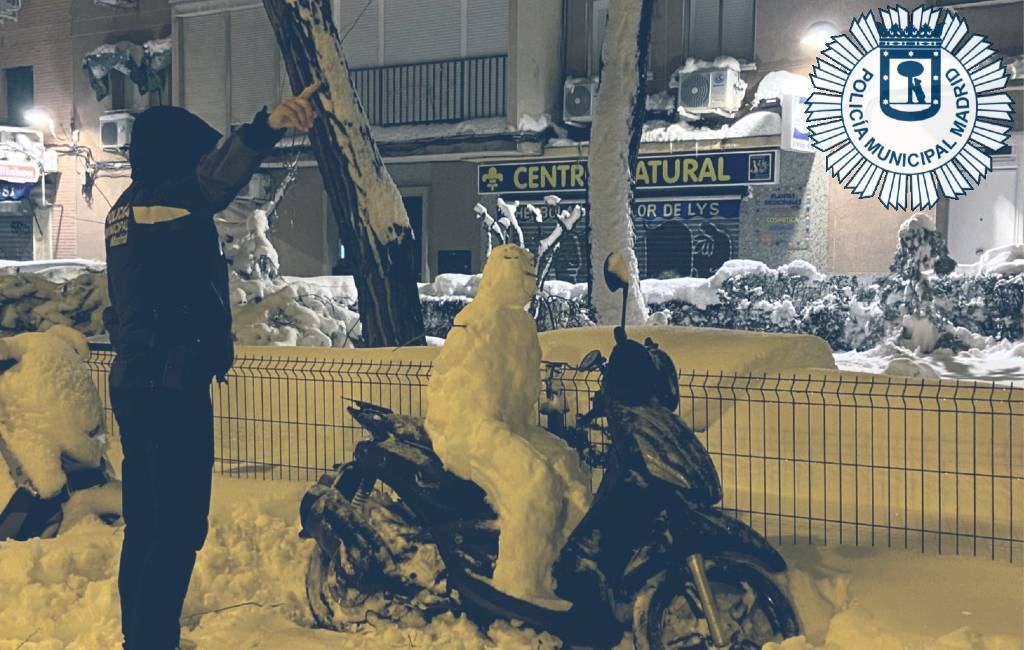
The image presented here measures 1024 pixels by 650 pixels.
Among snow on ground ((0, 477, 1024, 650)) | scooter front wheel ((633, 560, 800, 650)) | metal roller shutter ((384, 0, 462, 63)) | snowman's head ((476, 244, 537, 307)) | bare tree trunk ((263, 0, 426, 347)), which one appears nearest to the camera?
scooter front wheel ((633, 560, 800, 650))

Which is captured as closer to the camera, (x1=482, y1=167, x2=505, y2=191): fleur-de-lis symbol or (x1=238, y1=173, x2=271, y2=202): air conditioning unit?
(x1=482, y1=167, x2=505, y2=191): fleur-de-lis symbol

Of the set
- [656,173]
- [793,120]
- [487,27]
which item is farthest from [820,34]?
[487,27]

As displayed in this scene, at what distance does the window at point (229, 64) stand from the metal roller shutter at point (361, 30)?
6.52 ft

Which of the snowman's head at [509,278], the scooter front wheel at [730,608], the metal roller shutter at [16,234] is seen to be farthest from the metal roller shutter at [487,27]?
the scooter front wheel at [730,608]

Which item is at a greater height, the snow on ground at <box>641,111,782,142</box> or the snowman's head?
the snow on ground at <box>641,111,782,142</box>

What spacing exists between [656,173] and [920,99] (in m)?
5.27

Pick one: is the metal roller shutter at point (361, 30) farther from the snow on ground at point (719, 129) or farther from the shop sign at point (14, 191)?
the shop sign at point (14, 191)

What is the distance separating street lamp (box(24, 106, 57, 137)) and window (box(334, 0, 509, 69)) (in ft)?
34.5

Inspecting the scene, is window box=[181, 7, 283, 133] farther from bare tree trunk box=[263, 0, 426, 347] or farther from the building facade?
bare tree trunk box=[263, 0, 426, 347]

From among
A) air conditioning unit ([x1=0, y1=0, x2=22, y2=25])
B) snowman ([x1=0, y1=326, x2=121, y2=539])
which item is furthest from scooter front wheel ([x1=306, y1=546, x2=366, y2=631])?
air conditioning unit ([x1=0, y1=0, x2=22, y2=25])

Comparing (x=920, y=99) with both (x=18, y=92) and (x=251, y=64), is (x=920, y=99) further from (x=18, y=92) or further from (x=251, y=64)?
(x=18, y=92)

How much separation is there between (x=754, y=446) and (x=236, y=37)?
866 inches

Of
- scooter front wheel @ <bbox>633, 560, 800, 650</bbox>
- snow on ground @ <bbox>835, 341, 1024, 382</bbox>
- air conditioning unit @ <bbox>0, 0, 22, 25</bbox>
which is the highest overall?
air conditioning unit @ <bbox>0, 0, 22, 25</bbox>

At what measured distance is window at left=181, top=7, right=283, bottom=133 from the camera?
2536 centimetres
